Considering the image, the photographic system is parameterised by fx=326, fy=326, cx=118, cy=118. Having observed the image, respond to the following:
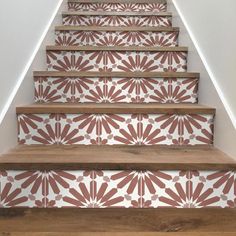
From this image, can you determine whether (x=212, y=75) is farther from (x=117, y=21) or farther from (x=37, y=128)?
(x=117, y=21)

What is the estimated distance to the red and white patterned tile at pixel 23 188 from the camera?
106 cm

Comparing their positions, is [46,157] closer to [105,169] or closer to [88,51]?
[105,169]

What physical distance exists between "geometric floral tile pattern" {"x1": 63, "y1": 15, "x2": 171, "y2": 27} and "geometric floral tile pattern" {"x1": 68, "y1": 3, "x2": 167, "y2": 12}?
1.18 feet

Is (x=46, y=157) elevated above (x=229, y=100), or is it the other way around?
(x=229, y=100)

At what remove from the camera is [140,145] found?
135 cm

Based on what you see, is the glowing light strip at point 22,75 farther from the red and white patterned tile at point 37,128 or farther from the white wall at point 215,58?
the white wall at point 215,58

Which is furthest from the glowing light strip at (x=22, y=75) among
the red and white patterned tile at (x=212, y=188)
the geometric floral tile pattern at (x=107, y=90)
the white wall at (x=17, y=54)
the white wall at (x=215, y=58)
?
the white wall at (x=215, y=58)

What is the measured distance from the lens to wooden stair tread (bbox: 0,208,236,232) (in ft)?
2.94

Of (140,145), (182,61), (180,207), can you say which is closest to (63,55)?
(182,61)

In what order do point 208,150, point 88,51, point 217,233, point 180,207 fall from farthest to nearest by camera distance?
point 88,51 → point 208,150 → point 180,207 → point 217,233

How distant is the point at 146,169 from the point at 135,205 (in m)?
0.12

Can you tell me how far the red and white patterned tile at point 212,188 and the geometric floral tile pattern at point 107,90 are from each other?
0.65 metres

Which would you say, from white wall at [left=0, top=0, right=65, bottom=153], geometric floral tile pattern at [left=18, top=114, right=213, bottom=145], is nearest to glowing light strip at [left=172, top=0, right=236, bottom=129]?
geometric floral tile pattern at [left=18, top=114, right=213, bottom=145]

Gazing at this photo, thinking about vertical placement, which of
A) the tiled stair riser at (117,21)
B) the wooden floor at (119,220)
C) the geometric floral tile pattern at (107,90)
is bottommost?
the wooden floor at (119,220)
